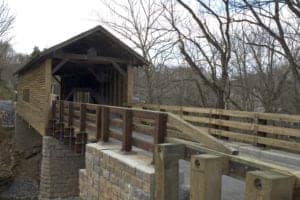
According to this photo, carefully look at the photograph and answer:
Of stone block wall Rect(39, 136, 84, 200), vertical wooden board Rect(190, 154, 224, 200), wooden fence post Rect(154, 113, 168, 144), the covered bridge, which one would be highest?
the covered bridge

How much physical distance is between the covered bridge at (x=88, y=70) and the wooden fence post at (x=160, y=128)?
29.3 feet

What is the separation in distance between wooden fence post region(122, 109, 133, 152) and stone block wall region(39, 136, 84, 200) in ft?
25.1

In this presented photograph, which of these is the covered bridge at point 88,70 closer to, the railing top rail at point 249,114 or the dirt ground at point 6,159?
the dirt ground at point 6,159

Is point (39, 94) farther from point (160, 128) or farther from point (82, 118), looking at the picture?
point (160, 128)

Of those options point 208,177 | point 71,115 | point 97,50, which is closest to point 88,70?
point 97,50

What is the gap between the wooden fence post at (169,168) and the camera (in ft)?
17.1

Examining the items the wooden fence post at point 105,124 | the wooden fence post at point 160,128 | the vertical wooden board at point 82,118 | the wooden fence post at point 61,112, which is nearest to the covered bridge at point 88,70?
the wooden fence post at point 61,112

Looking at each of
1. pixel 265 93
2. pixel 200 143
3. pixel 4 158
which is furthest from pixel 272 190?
pixel 4 158

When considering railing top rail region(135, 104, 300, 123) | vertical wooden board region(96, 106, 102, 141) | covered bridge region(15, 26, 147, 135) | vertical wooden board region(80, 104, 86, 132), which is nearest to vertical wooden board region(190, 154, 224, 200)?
railing top rail region(135, 104, 300, 123)

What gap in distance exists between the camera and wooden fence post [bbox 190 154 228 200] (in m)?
4.10

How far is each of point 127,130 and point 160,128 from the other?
1270 mm

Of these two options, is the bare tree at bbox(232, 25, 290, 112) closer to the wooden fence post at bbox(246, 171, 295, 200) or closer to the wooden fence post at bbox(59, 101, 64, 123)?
the wooden fence post at bbox(59, 101, 64, 123)

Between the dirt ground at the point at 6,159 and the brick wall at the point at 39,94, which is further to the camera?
the dirt ground at the point at 6,159

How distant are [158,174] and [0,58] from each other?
42405mm
